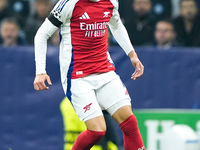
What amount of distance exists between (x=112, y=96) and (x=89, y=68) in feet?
1.07

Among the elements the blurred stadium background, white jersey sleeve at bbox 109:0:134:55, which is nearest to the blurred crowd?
the blurred stadium background

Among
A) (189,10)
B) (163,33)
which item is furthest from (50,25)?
(189,10)

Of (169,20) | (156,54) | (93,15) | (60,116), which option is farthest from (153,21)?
(93,15)

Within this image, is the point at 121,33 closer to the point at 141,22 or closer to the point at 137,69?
the point at 137,69

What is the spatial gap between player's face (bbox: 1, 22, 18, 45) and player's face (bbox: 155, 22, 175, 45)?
6.44 feet

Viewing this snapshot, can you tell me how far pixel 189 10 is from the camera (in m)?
8.95

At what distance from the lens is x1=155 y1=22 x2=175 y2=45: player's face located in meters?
8.52

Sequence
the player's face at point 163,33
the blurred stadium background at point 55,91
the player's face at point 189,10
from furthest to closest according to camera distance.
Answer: the player's face at point 189,10, the player's face at point 163,33, the blurred stadium background at point 55,91

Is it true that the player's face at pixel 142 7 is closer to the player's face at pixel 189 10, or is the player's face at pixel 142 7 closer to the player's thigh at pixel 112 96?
the player's face at pixel 189 10

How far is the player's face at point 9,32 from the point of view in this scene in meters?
8.55

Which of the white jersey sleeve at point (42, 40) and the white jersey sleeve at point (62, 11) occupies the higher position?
the white jersey sleeve at point (62, 11)

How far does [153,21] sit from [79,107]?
377cm

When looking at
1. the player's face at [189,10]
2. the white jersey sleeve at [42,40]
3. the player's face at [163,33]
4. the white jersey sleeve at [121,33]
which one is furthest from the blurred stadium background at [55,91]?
the white jersey sleeve at [42,40]

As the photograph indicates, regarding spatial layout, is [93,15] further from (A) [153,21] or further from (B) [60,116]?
(A) [153,21]
